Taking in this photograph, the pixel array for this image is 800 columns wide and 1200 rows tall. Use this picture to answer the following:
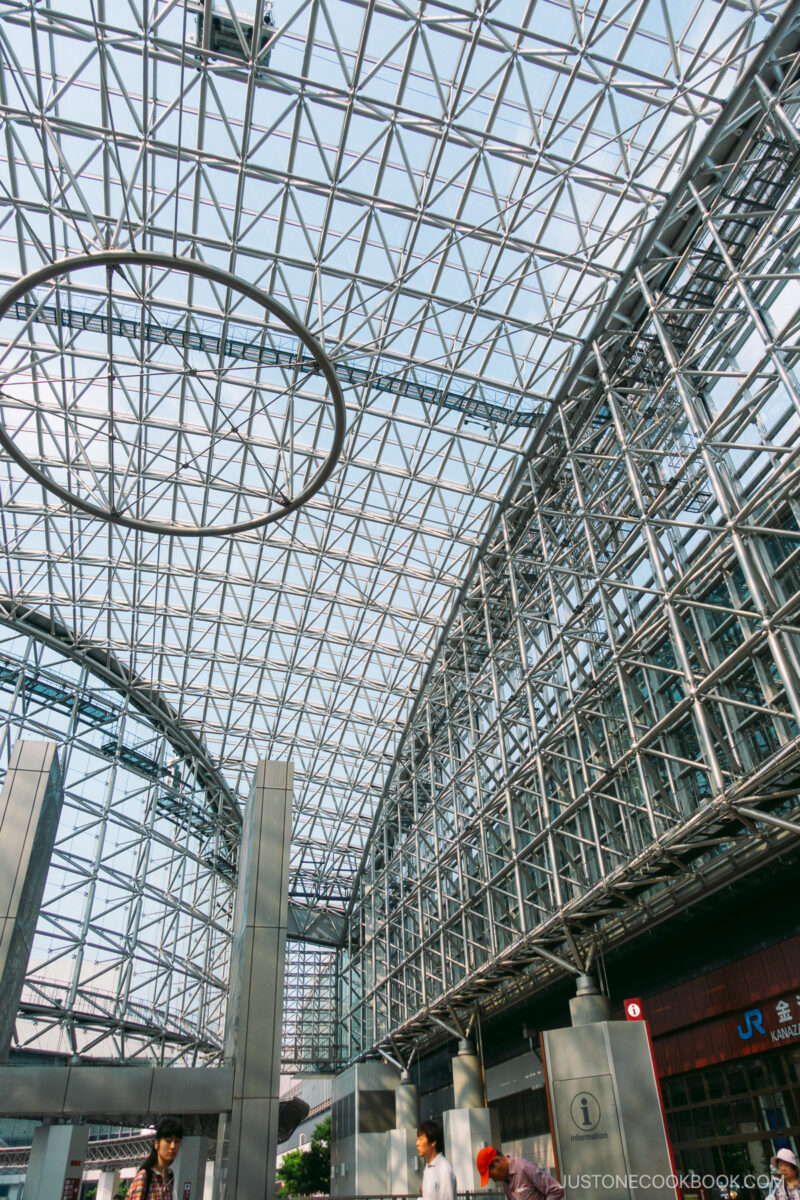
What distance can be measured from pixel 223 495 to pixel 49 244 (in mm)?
10959

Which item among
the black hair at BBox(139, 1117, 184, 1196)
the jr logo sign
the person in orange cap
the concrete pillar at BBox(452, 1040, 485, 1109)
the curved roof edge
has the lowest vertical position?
the person in orange cap

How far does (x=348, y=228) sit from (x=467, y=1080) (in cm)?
2693

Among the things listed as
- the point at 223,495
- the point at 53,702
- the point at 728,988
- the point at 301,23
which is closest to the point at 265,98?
the point at 301,23

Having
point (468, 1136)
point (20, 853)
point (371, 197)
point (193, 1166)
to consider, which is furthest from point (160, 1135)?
point (193, 1166)

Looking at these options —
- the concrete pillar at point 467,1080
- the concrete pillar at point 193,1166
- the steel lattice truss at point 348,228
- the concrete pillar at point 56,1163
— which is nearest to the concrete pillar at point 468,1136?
the concrete pillar at point 467,1080

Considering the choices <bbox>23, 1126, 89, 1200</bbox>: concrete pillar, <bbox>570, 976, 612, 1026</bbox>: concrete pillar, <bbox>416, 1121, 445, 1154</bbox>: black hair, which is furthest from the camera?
<bbox>23, 1126, 89, 1200</bbox>: concrete pillar

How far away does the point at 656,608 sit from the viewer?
1955 centimetres

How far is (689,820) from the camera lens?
52.6ft

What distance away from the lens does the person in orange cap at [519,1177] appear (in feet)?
22.8

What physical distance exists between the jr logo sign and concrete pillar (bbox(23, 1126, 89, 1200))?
636 inches

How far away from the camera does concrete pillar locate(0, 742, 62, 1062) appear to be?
19.8 metres

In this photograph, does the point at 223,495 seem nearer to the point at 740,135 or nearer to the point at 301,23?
the point at 301,23

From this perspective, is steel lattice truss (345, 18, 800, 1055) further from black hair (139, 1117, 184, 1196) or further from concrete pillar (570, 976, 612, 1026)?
black hair (139, 1117, 184, 1196)

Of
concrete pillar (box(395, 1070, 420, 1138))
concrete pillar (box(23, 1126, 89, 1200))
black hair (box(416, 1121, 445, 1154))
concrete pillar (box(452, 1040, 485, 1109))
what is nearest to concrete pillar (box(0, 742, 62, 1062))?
concrete pillar (box(23, 1126, 89, 1200))
